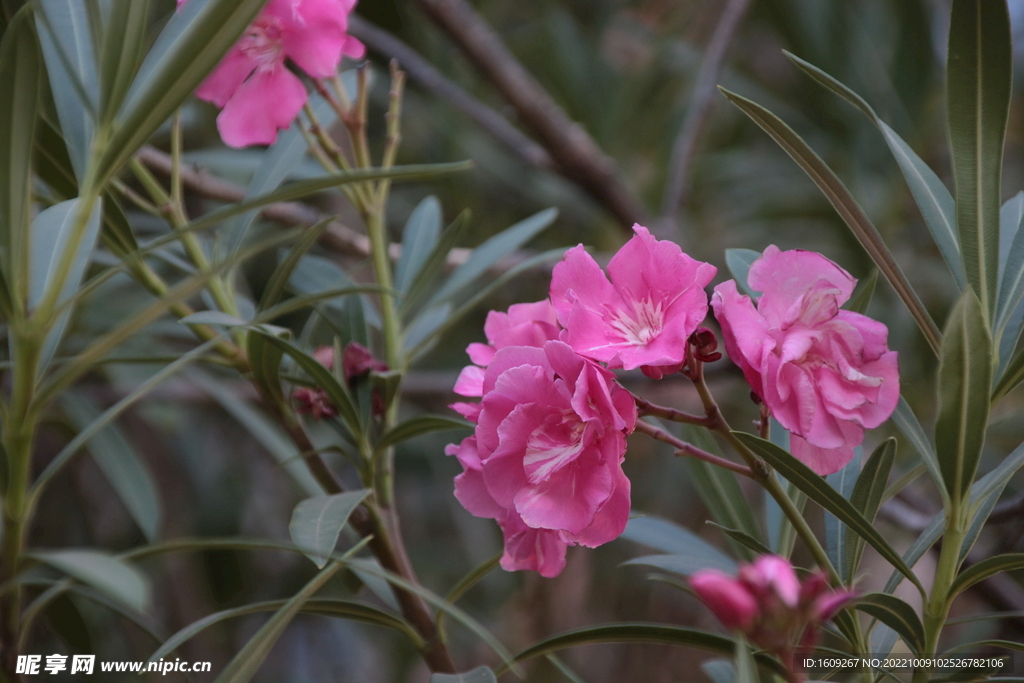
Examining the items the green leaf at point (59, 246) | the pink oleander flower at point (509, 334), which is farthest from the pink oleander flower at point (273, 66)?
the pink oleander flower at point (509, 334)

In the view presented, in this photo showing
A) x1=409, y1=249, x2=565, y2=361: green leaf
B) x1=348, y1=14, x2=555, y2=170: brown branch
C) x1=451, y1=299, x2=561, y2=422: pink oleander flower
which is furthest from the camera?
x1=348, y1=14, x2=555, y2=170: brown branch

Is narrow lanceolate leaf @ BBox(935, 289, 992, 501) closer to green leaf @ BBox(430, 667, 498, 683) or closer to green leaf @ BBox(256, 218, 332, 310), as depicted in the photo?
green leaf @ BBox(430, 667, 498, 683)

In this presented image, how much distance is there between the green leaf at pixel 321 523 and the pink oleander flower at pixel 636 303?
244mm

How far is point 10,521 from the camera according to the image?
2.46ft

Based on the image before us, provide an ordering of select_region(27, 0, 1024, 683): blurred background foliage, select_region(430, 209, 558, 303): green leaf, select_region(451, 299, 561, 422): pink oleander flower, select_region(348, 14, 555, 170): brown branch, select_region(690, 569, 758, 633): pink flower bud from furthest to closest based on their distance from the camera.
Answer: select_region(27, 0, 1024, 683): blurred background foliage → select_region(348, 14, 555, 170): brown branch → select_region(430, 209, 558, 303): green leaf → select_region(451, 299, 561, 422): pink oleander flower → select_region(690, 569, 758, 633): pink flower bud

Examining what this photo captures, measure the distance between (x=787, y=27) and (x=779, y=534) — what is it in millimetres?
1876

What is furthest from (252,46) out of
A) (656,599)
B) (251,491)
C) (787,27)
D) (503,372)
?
(656,599)

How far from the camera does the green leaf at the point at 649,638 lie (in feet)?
2.18

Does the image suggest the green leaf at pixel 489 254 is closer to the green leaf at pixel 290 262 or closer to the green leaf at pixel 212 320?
the green leaf at pixel 290 262

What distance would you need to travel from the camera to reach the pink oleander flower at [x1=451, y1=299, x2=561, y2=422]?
2.17 feet

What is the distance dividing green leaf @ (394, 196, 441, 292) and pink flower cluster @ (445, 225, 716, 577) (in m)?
0.43

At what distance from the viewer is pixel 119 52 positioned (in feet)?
2.12

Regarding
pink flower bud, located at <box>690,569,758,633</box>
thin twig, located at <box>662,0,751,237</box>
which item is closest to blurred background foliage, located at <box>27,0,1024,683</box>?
thin twig, located at <box>662,0,751,237</box>

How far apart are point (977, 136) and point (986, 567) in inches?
13.5
